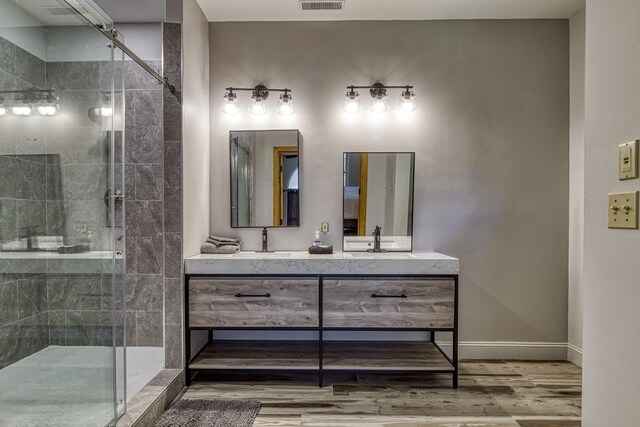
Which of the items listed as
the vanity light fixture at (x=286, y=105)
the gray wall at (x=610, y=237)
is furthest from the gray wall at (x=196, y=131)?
the gray wall at (x=610, y=237)

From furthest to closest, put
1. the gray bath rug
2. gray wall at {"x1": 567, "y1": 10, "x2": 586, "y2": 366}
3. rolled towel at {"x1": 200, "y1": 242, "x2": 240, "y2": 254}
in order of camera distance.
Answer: gray wall at {"x1": 567, "y1": 10, "x2": 586, "y2": 366}, rolled towel at {"x1": 200, "y1": 242, "x2": 240, "y2": 254}, the gray bath rug

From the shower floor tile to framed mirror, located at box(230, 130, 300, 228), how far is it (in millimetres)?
Answer: 1383

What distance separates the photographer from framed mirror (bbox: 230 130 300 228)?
3047 mm

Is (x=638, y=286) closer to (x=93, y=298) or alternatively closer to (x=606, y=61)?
(x=606, y=61)

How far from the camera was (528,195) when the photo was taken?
3053 mm

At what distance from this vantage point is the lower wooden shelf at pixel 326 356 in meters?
2.52

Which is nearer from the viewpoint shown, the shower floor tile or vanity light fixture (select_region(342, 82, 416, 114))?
the shower floor tile

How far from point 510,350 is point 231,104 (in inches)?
118

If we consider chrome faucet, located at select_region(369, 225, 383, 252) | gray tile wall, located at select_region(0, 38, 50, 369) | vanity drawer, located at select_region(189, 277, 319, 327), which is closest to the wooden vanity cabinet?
vanity drawer, located at select_region(189, 277, 319, 327)

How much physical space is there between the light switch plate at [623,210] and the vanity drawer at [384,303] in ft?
4.60

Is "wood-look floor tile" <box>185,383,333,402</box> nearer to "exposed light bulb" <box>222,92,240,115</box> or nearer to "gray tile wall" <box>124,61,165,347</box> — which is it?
"gray tile wall" <box>124,61,165,347</box>

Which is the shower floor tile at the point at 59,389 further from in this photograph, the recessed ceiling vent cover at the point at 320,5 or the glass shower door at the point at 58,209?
the recessed ceiling vent cover at the point at 320,5

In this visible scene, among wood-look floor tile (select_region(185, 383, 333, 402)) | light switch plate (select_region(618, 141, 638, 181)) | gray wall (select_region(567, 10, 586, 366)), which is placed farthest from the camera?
gray wall (select_region(567, 10, 586, 366))

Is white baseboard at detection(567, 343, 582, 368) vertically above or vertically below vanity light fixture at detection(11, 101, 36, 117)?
below
